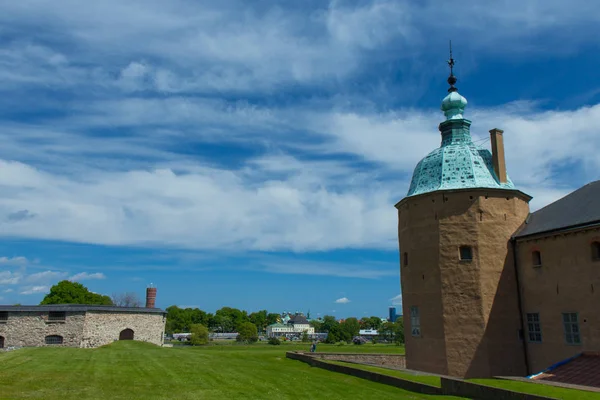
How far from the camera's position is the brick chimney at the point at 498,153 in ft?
78.6

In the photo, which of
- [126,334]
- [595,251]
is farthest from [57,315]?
[595,251]

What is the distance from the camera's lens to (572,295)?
19.3 meters

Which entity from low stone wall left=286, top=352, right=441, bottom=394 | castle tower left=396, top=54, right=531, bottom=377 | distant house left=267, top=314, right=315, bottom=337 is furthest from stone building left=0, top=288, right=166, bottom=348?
distant house left=267, top=314, right=315, bottom=337

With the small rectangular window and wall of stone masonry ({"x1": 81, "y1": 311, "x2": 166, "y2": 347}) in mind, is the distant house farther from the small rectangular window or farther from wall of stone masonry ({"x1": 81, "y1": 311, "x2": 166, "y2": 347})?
the small rectangular window

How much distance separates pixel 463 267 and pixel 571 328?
5.04 m

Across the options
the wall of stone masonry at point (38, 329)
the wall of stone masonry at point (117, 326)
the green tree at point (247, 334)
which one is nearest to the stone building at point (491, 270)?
the wall of stone masonry at point (117, 326)

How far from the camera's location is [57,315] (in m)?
37.3

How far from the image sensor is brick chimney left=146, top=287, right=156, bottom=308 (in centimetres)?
5600

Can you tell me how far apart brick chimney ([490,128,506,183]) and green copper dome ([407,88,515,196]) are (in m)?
0.25

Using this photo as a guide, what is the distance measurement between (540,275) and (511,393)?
1004 cm

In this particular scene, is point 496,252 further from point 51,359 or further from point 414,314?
point 51,359

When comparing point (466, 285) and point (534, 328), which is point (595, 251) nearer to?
point (534, 328)

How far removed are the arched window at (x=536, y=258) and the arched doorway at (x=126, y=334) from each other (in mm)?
33150

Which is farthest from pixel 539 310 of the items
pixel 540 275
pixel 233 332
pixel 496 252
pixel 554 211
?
pixel 233 332
